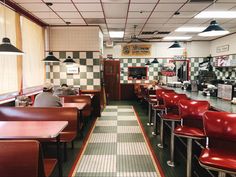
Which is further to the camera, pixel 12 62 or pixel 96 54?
pixel 96 54

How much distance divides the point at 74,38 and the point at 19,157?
20.9ft

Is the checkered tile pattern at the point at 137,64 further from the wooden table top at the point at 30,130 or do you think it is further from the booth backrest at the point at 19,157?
the booth backrest at the point at 19,157

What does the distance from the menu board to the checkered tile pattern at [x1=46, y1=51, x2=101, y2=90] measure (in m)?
5.48

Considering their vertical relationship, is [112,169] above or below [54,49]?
below

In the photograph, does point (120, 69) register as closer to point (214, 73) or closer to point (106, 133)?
point (214, 73)

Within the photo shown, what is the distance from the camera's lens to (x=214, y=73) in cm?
1078

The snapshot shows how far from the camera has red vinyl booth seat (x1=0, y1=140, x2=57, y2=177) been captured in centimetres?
184

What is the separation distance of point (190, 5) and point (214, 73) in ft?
20.6

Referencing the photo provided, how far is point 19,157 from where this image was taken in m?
1.87

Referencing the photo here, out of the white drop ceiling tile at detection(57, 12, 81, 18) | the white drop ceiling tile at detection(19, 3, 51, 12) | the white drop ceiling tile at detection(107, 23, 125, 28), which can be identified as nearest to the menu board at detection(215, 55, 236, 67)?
the white drop ceiling tile at detection(107, 23, 125, 28)

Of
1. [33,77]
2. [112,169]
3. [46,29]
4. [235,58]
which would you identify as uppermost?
[46,29]

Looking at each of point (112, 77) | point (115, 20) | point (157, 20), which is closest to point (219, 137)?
point (157, 20)

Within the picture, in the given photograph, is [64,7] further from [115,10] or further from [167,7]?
[167,7]

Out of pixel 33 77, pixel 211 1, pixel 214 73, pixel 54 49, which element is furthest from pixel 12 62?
pixel 214 73
